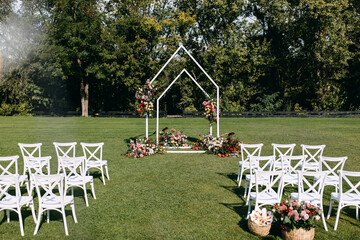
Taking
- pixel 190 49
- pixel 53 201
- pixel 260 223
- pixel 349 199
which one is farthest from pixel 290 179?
pixel 190 49

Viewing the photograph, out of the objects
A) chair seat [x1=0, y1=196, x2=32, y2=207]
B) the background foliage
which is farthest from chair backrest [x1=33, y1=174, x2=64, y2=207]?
the background foliage

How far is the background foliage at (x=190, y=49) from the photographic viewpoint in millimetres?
36719

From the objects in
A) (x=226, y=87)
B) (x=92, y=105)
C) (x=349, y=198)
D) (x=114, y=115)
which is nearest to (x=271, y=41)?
(x=226, y=87)

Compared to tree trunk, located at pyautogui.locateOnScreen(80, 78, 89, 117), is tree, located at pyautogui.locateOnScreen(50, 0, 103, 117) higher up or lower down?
higher up

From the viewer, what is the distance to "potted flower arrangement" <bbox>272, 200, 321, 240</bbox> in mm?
5948

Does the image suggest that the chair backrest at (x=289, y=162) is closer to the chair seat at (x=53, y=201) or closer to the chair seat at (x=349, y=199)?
the chair seat at (x=349, y=199)

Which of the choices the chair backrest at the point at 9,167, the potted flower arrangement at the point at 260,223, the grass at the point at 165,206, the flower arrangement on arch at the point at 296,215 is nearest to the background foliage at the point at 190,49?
the grass at the point at 165,206

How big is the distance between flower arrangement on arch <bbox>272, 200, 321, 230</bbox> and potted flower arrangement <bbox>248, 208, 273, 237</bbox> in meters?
0.16

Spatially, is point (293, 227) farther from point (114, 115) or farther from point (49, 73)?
point (49, 73)

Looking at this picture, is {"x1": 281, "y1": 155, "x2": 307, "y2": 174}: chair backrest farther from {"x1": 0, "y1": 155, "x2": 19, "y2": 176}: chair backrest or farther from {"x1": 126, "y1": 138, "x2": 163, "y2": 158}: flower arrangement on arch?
{"x1": 126, "y1": 138, "x2": 163, "y2": 158}: flower arrangement on arch

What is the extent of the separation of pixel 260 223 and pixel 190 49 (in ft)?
124

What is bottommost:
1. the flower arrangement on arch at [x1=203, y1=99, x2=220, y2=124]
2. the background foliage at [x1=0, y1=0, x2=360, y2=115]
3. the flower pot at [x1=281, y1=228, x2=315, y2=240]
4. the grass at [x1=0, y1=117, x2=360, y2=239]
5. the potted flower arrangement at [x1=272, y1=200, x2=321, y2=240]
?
the grass at [x1=0, y1=117, x2=360, y2=239]

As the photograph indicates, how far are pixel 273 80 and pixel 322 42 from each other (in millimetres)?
8512

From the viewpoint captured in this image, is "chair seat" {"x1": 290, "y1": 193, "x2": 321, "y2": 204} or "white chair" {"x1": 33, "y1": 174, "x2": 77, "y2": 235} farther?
"chair seat" {"x1": 290, "y1": 193, "x2": 321, "y2": 204}
